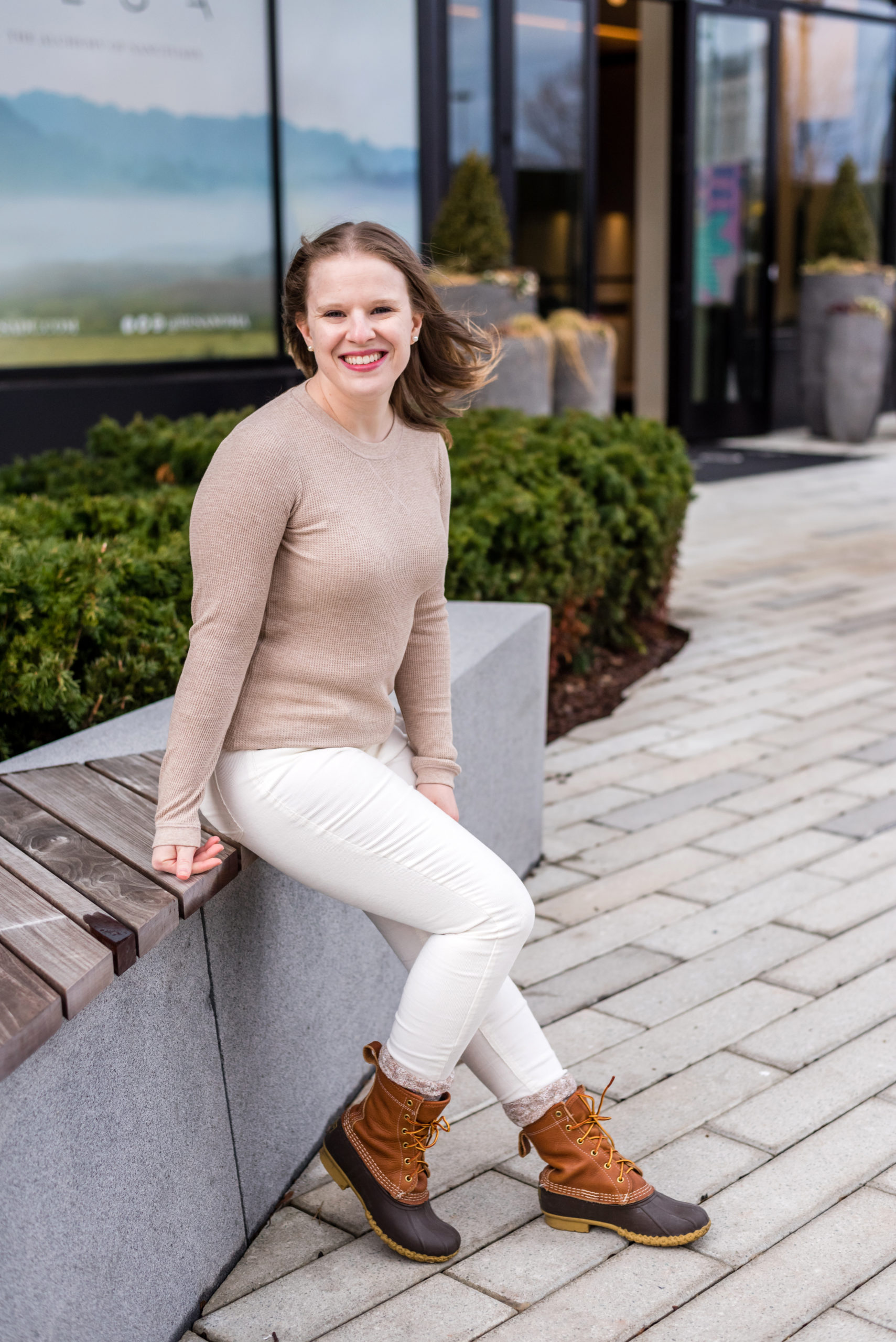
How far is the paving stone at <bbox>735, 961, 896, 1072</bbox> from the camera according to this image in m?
3.19

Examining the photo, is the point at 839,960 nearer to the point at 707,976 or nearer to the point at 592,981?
the point at 707,976

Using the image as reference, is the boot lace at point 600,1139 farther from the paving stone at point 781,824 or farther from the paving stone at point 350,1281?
the paving stone at point 781,824

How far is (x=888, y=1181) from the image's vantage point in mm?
2691

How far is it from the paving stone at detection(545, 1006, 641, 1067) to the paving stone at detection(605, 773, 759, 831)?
1.28m

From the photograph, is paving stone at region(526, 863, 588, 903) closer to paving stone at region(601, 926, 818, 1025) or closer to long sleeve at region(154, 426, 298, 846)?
paving stone at region(601, 926, 818, 1025)

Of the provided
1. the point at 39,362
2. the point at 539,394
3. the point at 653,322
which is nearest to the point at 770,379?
the point at 653,322

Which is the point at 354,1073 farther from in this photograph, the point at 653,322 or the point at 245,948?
the point at 653,322

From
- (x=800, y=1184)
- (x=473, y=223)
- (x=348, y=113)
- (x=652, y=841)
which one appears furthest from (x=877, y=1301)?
(x=348, y=113)

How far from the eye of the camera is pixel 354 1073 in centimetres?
308

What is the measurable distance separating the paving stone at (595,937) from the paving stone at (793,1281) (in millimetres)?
1110

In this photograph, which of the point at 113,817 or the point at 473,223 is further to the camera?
the point at 473,223

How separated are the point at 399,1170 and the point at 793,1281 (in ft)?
2.19

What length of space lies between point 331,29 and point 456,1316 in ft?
33.3

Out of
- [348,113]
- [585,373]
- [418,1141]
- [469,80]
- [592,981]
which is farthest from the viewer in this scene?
[469,80]
